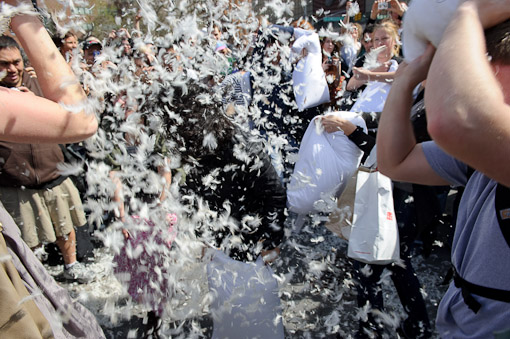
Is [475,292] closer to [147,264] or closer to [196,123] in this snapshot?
[196,123]

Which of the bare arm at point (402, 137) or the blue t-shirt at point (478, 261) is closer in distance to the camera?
the blue t-shirt at point (478, 261)

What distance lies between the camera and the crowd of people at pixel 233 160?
2.89 feet

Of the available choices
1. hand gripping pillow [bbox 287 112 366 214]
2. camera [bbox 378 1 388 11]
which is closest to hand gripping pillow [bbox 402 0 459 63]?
hand gripping pillow [bbox 287 112 366 214]

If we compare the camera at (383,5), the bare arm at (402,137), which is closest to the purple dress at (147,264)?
the bare arm at (402,137)

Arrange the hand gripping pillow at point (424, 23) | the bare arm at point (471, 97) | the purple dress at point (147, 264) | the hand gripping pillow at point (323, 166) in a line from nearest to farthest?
the bare arm at point (471, 97), the hand gripping pillow at point (424, 23), the purple dress at point (147, 264), the hand gripping pillow at point (323, 166)

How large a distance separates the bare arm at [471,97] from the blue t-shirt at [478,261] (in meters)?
0.32

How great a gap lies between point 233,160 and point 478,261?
47.0 inches

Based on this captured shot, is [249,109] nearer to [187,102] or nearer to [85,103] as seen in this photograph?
[187,102]

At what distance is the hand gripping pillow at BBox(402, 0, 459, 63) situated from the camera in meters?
0.83

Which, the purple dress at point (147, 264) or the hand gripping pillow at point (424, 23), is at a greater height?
the hand gripping pillow at point (424, 23)

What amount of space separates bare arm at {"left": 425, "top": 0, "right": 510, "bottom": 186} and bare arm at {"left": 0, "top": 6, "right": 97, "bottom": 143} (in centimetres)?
90

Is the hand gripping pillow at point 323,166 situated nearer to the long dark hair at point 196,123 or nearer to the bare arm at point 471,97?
the long dark hair at point 196,123

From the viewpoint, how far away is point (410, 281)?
2244 mm

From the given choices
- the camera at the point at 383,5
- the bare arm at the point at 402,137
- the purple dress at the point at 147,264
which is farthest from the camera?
the camera at the point at 383,5
